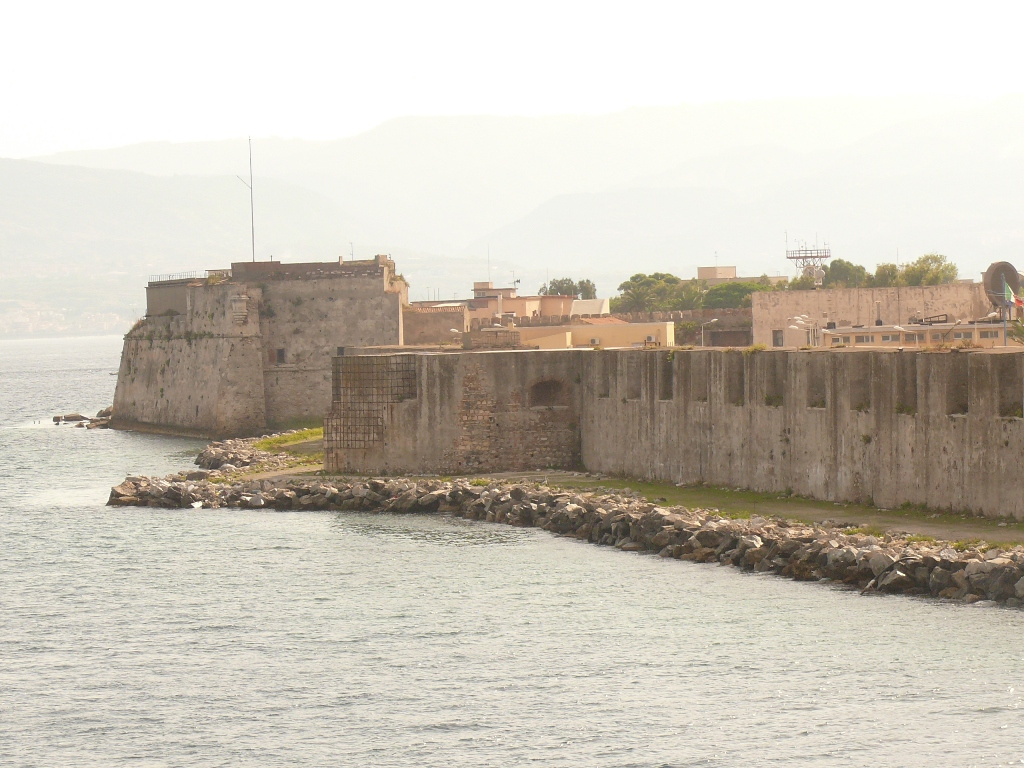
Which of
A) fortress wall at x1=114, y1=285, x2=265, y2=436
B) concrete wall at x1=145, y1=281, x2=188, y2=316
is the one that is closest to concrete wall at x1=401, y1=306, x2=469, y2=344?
fortress wall at x1=114, y1=285, x2=265, y2=436

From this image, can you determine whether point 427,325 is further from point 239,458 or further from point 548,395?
point 548,395

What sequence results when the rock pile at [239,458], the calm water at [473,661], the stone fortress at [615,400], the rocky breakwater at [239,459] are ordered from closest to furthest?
the calm water at [473,661] < the stone fortress at [615,400] < the rocky breakwater at [239,459] < the rock pile at [239,458]

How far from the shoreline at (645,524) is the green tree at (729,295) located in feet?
188

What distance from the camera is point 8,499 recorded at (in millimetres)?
49188

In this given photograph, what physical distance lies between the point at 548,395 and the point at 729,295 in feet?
203

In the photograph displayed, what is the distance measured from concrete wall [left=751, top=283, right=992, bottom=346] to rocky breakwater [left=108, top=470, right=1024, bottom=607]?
24.2 meters

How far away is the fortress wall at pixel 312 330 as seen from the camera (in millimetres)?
69875

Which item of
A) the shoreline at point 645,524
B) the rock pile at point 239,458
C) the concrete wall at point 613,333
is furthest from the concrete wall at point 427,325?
the shoreline at point 645,524

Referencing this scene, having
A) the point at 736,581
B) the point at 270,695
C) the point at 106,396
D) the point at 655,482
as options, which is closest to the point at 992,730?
the point at 736,581

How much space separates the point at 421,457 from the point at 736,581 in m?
15.6

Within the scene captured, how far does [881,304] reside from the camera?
60625 millimetres

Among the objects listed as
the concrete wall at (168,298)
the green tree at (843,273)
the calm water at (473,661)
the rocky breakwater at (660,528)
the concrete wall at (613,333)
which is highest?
the green tree at (843,273)

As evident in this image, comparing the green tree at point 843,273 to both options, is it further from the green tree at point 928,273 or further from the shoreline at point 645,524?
the shoreline at point 645,524

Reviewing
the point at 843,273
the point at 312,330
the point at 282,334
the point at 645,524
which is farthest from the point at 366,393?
the point at 843,273
